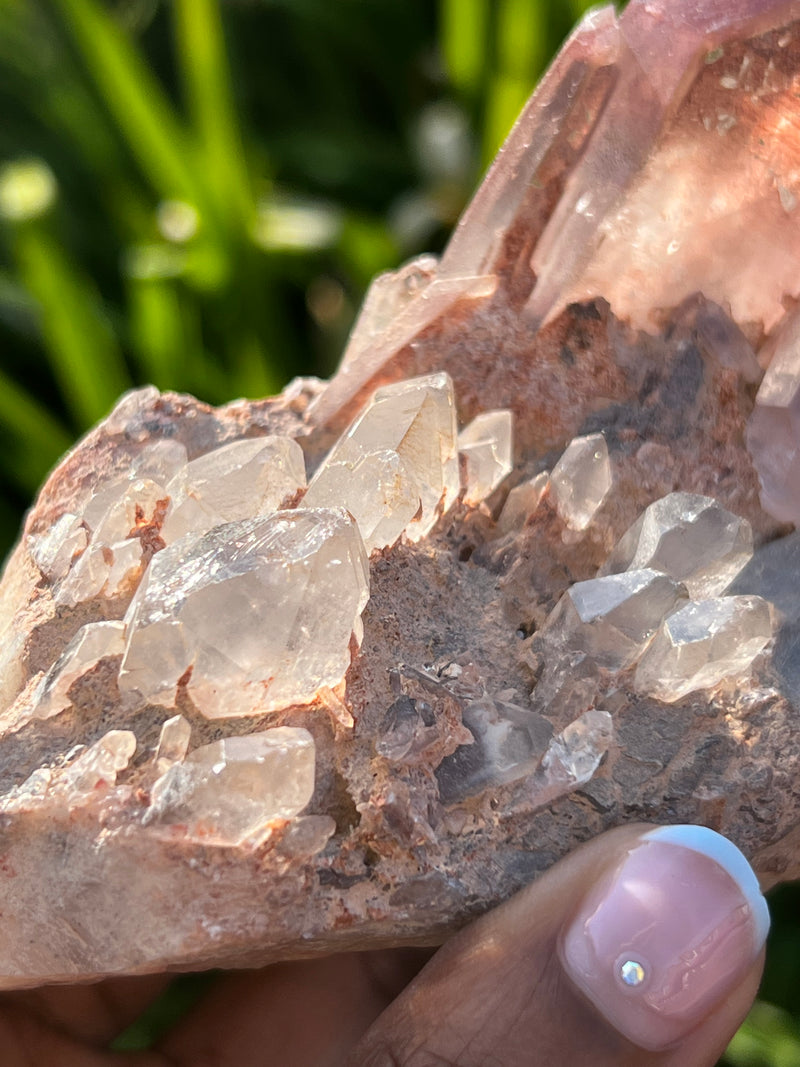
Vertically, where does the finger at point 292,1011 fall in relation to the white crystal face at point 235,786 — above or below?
below

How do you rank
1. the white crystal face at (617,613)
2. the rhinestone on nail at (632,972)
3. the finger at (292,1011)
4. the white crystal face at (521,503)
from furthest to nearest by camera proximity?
the finger at (292,1011) < the white crystal face at (521,503) < the white crystal face at (617,613) < the rhinestone on nail at (632,972)

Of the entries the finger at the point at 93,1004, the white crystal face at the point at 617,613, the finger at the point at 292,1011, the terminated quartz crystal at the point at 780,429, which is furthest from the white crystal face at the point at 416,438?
the finger at the point at 93,1004

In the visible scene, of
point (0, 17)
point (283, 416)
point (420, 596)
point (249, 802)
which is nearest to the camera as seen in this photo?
point (249, 802)

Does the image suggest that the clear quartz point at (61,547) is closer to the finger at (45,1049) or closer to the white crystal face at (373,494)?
the white crystal face at (373,494)

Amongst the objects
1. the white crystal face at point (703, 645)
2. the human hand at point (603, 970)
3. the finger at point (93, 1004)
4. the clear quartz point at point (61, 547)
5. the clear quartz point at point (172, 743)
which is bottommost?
the finger at point (93, 1004)

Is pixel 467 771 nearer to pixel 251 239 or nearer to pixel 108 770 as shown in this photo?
pixel 108 770

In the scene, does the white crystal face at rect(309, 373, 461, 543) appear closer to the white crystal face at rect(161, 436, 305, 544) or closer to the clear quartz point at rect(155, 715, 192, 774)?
the white crystal face at rect(161, 436, 305, 544)

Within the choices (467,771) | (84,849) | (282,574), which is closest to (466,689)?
(467,771)
